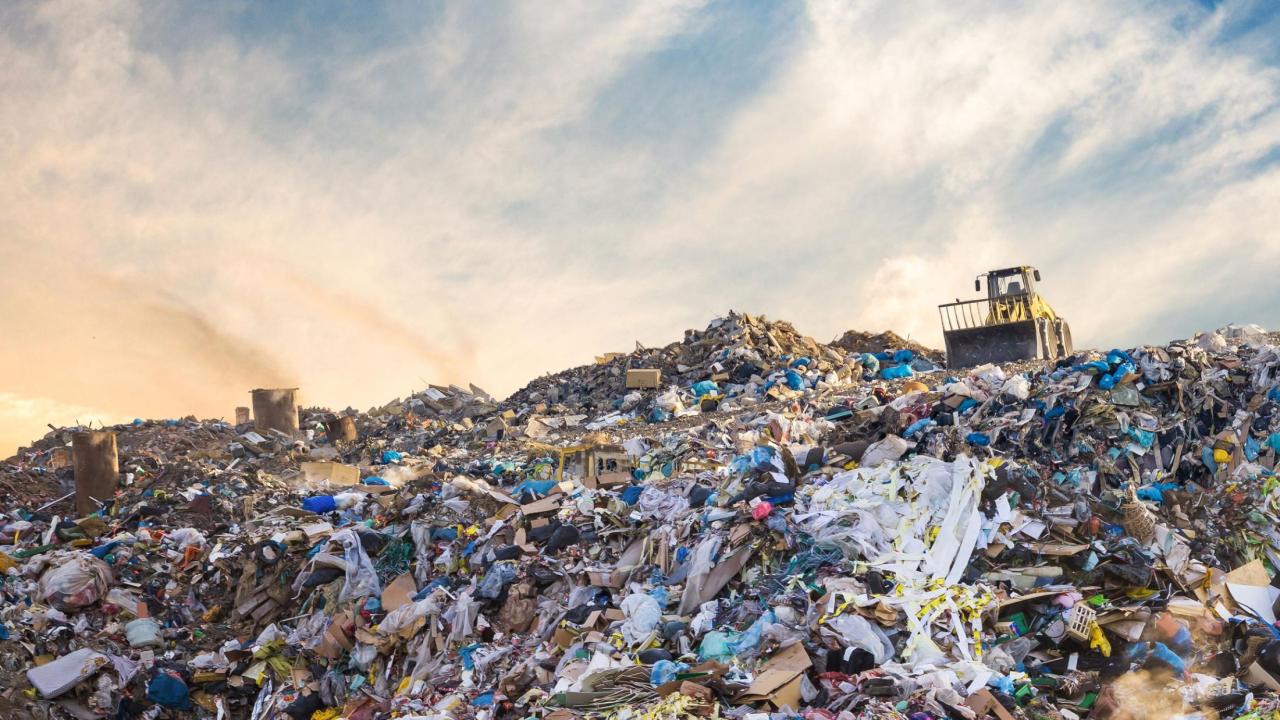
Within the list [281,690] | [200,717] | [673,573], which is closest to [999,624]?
[673,573]

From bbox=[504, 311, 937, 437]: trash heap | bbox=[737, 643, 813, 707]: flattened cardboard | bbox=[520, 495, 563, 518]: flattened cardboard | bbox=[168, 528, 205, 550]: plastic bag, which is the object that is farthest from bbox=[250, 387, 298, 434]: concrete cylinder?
bbox=[737, 643, 813, 707]: flattened cardboard

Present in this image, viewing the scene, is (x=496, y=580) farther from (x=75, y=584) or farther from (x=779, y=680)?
(x=75, y=584)

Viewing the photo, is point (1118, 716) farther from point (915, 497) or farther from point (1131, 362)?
point (1131, 362)

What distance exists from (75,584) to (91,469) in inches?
152

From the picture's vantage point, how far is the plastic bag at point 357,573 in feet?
29.6

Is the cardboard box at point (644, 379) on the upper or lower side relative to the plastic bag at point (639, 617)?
upper

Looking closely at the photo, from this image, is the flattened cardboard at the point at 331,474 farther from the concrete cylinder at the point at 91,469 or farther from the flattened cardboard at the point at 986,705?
the flattened cardboard at the point at 986,705

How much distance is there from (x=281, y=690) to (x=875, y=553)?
5446mm

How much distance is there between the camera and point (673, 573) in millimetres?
7719

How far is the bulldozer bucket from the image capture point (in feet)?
55.4

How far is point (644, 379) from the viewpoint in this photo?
1877 centimetres

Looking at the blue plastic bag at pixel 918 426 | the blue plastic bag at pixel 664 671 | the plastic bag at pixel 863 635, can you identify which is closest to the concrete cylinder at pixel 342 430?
the blue plastic bag at pixel 918 426

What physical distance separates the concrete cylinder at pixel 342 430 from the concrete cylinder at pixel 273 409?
2.69ft

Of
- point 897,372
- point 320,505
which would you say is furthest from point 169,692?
point 897,372
